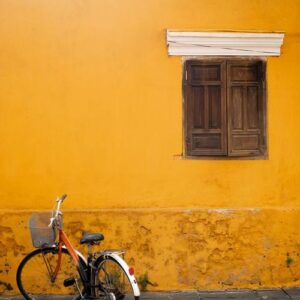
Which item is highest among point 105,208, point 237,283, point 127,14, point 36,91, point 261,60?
point 127,14

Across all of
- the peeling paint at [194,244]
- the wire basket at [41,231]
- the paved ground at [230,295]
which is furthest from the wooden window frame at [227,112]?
the wire basket at [41,231]

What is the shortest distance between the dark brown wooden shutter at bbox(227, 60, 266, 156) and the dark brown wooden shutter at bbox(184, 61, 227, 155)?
12cm

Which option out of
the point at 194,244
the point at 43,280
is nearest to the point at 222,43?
the point at 194,244

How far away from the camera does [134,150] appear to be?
6148 mm

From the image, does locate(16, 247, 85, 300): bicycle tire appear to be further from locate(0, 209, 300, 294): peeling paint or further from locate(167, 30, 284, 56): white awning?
locate(167, 30, 284, 56): white awning

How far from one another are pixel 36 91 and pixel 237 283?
3279 mm

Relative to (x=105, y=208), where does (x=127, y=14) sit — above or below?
above

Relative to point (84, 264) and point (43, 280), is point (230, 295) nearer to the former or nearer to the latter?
point (84, 264)

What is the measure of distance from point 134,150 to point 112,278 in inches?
64.9

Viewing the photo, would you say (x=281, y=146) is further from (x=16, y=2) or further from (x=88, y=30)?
(x=16, y=2)

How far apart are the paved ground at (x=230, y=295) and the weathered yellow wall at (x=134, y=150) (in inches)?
4.3

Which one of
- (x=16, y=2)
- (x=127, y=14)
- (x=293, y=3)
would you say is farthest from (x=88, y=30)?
(x=293, y=3)

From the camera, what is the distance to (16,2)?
607 cm

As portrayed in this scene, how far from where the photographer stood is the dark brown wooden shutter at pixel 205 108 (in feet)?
20.4
